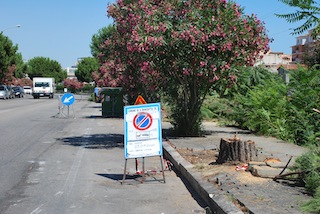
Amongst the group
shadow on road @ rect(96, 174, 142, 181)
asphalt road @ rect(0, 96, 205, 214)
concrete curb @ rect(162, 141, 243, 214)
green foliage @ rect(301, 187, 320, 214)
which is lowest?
shadow on road @ rect(96, 174, 142, 181)

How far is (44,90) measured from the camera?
6538 cm

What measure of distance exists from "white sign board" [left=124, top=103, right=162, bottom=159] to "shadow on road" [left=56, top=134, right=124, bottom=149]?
4924mm

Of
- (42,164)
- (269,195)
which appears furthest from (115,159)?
(269,195)

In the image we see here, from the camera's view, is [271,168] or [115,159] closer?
[271,168]

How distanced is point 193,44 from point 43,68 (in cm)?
11449

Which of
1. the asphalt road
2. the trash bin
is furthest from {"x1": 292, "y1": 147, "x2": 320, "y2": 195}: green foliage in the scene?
the trash bin

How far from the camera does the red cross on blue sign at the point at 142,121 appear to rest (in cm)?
897

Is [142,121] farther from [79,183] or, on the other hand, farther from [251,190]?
[251,190]

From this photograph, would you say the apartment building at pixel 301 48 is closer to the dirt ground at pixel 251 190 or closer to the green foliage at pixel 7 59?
the dirt ground at pixel 251 190

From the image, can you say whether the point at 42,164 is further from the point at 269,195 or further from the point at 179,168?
the point at 269,195

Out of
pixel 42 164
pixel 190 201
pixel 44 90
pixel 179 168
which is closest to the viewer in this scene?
pixel 190 201

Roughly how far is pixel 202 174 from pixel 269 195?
1.97 m

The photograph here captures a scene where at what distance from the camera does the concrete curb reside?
590 cm

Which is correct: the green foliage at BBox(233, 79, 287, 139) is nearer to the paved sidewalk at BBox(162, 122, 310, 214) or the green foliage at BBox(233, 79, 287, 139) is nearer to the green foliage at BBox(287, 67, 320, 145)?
the green foliage at BBox(287, 67, 320, 145)
